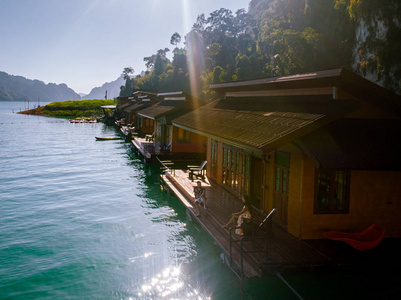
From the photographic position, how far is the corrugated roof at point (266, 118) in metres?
11.2

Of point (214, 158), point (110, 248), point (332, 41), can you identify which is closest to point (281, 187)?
point (110, 248)

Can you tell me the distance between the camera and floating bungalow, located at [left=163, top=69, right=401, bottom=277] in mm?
10562

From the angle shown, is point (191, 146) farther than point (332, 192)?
Yes

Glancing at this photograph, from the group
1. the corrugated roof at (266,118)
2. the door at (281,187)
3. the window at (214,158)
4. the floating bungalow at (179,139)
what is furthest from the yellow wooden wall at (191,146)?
the door at (281,187)

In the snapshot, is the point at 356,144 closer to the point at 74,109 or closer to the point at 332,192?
the point at 332,192

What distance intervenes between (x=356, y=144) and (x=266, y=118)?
3907mm

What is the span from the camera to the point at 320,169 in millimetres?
11500

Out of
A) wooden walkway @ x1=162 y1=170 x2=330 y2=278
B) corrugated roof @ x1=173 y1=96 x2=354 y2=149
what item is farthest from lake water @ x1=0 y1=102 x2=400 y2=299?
corrugated roof @ x1=173 y1=96 x2=354 y2=149

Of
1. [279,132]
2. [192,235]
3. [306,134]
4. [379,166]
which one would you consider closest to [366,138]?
[379,166]

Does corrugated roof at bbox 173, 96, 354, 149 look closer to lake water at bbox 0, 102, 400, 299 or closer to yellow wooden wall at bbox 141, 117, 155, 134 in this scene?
lake water at bbox 0, 102, 400, 299

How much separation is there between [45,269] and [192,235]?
6146mm

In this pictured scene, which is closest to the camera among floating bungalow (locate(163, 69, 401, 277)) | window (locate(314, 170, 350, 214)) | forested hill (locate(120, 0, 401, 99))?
floating bungalow (locate(163, 69, 401, 277))

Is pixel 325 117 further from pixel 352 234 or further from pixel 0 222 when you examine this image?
pixel 0 222

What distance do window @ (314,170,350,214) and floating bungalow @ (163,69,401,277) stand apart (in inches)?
1.2
